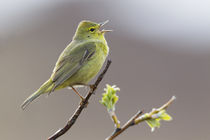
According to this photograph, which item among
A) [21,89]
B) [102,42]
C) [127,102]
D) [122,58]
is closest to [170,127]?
[127,102]

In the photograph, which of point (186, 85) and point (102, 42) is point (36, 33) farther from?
point (102, 42)

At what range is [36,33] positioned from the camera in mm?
23656

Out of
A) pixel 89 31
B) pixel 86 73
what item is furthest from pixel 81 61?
pixel 89 31

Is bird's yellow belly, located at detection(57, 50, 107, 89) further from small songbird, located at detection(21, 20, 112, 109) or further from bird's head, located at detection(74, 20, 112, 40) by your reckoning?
bird's head, located at detection(74, 20, 112, 40)

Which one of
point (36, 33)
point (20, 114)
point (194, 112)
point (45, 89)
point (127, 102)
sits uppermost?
point (36, 33)

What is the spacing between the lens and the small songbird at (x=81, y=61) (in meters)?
4.28

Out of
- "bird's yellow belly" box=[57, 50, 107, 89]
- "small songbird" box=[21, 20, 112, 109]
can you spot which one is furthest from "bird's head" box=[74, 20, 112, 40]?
"bird's yellow belly" box=[57, 50, 107, 89]

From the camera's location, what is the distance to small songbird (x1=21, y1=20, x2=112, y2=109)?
14.0 feet

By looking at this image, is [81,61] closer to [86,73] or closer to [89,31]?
[86,73]

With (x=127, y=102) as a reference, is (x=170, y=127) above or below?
below

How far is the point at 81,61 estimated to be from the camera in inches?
183

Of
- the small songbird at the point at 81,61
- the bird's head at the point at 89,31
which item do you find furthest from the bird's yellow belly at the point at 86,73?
the bird's head at the point at 89,31

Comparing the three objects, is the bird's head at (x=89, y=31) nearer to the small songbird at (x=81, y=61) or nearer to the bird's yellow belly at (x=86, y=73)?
the small songbird at (x=81, y=61)

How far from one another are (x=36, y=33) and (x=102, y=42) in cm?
1910
